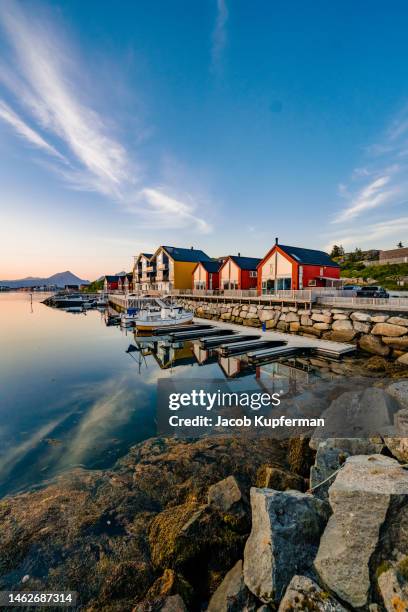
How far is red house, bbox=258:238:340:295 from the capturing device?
32094 millimetres

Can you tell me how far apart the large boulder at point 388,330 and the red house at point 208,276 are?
3032 centimetres

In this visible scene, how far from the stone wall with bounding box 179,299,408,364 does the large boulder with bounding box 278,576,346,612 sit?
16.3 meters

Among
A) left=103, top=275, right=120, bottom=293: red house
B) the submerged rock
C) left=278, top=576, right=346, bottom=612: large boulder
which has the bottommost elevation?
the submerged rock

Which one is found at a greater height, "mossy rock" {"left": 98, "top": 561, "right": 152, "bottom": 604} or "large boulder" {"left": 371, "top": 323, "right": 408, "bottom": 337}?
"large boulder" {"left": 371, "top": 323, "right": 408, "bottom": 337}

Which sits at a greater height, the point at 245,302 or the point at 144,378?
the point at 245,302

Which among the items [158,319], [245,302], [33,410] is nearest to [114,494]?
[33,410]

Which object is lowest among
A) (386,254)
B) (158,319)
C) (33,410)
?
(33,410)

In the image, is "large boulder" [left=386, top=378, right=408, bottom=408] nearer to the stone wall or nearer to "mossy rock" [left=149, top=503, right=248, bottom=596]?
"mossy rock" [left=149, top=503, right=248, bottom=596]

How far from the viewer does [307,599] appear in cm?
300

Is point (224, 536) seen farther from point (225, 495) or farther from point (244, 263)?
point (244, 263)

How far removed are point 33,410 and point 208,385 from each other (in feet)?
25.0

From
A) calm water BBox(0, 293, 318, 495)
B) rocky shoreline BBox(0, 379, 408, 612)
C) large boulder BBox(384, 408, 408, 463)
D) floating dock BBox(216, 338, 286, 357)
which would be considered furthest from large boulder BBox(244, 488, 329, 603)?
floating dock BBox(216, 338, 286, 357)

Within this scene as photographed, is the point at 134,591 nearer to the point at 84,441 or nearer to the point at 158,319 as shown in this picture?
the point at 84,441

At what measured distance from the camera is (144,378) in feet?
48.2
